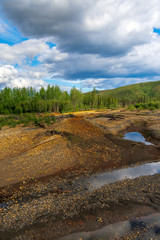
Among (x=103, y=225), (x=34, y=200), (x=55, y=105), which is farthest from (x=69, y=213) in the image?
(x=55, y=105)

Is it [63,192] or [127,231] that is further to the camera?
[63,192]

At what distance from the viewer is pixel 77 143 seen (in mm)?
17859

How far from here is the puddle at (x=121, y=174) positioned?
390 inches

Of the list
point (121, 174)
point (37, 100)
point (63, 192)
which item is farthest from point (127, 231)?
point (37, 100)

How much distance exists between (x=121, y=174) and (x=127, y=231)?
5.28 metres

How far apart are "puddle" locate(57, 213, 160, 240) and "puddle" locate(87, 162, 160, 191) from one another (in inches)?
117

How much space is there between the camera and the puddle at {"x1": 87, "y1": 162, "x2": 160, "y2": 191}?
32.5 ft

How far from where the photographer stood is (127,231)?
6.15m

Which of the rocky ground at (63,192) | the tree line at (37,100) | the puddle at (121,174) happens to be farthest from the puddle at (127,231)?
the tree line at (37,100)

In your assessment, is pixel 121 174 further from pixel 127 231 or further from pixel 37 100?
pixel 37 100

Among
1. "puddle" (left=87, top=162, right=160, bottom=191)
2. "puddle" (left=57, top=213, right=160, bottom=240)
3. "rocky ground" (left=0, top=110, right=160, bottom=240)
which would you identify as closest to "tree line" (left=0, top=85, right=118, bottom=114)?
"rocky ground" (left=0, top=110, right=160, bottom=240)

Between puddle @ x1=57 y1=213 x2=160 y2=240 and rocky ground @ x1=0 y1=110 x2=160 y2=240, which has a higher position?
rocky ground @ x1=0 y1=110 x2=160 y2=240

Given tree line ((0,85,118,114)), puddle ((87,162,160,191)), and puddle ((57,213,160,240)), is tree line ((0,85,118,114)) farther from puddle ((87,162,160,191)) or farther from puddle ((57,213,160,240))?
puddle ((57,213,160,240))

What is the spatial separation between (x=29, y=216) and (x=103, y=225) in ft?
11.1
